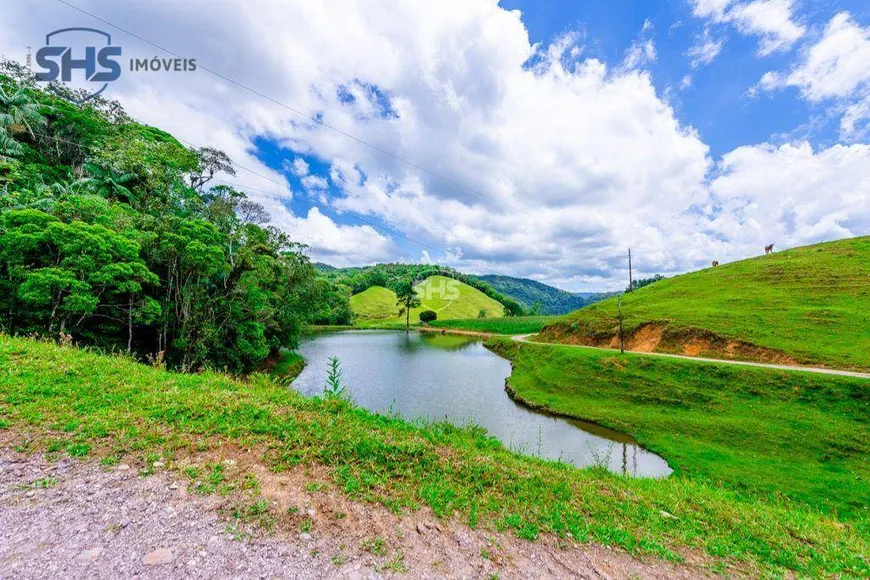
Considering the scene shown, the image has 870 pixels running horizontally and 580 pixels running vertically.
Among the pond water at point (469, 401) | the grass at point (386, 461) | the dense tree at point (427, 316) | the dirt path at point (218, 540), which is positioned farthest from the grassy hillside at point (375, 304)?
the dirt path at point (218, 540)

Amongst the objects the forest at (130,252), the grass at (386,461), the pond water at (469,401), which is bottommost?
the pond water at (469,401)

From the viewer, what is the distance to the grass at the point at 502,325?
72625 millimetres

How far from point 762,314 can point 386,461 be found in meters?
40.2

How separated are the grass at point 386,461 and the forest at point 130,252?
307cm

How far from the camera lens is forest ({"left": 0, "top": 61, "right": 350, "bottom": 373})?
45.2 ft

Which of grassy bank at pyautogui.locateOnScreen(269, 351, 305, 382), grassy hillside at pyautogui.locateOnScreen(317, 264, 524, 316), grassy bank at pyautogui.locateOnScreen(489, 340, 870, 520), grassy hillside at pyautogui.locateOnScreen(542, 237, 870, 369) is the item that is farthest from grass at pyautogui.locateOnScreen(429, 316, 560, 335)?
grassy bank at pyautogui.locateOnScreen(269, 351, 305, 382)

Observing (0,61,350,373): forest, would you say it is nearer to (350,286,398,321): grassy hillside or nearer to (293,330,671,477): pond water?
(293,330,671,477): pond water

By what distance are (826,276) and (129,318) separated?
203ft

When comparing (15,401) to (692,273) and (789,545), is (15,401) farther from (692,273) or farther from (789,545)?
(692,273)

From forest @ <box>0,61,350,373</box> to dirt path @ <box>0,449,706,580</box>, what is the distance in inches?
236

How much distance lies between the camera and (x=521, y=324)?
252 ft

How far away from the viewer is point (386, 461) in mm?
5527

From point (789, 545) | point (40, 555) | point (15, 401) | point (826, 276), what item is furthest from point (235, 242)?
point (826, 276)

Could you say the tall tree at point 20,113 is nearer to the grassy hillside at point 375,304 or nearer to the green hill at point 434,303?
the green hill at point 434,303
